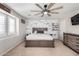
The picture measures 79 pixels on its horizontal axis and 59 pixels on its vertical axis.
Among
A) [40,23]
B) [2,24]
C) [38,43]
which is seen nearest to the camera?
[2,24]

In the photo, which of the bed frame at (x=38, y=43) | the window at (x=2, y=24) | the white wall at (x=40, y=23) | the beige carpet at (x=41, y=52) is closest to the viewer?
the beige carpet at (x=41, y=52)

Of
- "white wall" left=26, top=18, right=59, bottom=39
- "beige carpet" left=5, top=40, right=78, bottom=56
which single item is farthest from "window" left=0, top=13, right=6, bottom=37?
"white wall" left=26, top=18, right=59, bottom=39

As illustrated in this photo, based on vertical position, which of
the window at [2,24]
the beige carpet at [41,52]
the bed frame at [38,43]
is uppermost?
the window at [2,24]

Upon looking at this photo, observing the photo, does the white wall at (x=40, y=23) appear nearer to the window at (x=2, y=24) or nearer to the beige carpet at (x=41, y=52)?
the beige carpet at (x=41, y=52)

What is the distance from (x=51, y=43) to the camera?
19.5 ft

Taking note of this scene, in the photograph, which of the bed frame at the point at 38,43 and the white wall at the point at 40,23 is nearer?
the bed frame at the point at 38,43

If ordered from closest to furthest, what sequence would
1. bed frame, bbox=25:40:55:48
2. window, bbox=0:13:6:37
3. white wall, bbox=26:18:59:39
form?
1. window, bbox=0:13:6:37
2. bed frame, bbox=25:40:55:48
3. white wall, bbox=26:18:59:39

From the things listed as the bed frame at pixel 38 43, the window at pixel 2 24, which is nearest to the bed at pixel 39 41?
the bed frame at pixel 38 43

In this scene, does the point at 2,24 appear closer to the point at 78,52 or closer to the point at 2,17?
the point at 2,17

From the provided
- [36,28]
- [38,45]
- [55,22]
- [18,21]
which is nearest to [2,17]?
[18,21]

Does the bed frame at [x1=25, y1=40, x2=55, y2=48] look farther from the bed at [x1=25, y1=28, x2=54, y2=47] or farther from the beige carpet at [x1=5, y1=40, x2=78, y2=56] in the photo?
the beige carpet at [x1=5, y1=40, x2=78, y2=56]

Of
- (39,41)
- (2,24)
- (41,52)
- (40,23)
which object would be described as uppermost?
(40,23)

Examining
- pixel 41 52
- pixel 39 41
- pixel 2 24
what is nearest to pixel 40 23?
pixel 39 41

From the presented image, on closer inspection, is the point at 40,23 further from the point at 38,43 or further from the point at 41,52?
the point at 41,52
